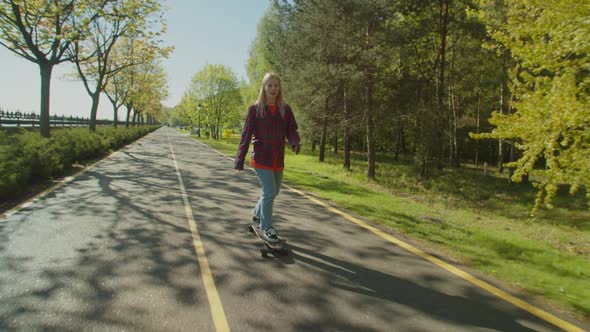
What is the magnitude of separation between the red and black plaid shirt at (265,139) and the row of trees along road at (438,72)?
418 cm

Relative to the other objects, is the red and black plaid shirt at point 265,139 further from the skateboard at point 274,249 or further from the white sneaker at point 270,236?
the skateboard at point 274,249

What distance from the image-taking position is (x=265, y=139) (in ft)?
15.4

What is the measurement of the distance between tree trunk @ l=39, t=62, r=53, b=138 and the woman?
1467cm

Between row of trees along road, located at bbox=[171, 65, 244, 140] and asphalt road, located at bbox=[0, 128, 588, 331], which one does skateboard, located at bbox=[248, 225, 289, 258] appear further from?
row of trees along road, located at bbox=[171, 65, 244, 140]

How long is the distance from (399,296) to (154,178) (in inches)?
367

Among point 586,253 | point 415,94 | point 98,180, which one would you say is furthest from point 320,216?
point 415,94

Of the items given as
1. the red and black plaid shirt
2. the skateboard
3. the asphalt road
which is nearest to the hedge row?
the asphalt road

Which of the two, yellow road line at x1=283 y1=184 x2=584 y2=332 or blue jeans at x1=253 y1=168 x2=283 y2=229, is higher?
blue jeans at x1=253 y1=168 x2=283 y2=229

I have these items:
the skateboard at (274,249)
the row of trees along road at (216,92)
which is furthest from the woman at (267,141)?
the row of trees along road at (216,92)

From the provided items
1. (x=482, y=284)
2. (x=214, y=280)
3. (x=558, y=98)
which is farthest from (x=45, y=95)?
(x=558, y=98)

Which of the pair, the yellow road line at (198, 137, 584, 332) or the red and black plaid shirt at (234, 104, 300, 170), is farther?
the red and black plaid shirt at (234, 104, 300, 170)

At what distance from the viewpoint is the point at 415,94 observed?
1712cm

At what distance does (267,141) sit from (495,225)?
783 cm

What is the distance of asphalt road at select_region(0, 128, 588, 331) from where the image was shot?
297 cm
